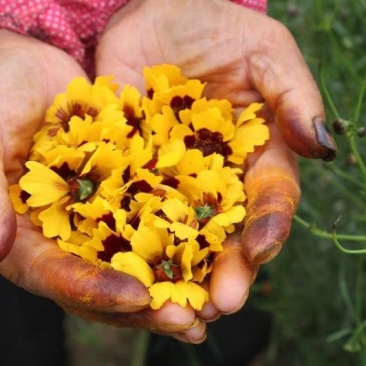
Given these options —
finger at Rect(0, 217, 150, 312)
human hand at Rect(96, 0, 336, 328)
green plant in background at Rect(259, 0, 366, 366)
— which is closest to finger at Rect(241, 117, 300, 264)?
human hand at Rect(96, 0, 336, 328)

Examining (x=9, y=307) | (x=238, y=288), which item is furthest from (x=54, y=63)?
(x=9, y=307)

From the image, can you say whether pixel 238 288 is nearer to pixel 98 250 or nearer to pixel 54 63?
pixel 98 250

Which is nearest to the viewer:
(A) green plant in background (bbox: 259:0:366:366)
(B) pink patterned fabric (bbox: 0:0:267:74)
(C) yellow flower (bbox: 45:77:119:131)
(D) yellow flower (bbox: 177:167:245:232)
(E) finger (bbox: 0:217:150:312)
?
(E) finger (bbox: 0:217:150:312)

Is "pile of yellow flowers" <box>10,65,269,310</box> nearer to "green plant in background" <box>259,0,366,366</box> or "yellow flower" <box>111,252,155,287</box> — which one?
"yellow flower" <box>111,252,155,287</box>

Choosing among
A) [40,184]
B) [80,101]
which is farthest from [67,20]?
[40,184]

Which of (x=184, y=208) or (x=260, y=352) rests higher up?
(x=184, y=208)

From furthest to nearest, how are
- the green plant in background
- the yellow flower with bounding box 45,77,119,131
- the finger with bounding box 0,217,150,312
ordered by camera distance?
the green plant in background
the yellow flower with bounding box 45,77,119,131
the finger with bounding box 0,217,150,312

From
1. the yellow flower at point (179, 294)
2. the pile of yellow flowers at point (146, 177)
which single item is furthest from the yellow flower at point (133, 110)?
the yellow flower at point (179, 294)
